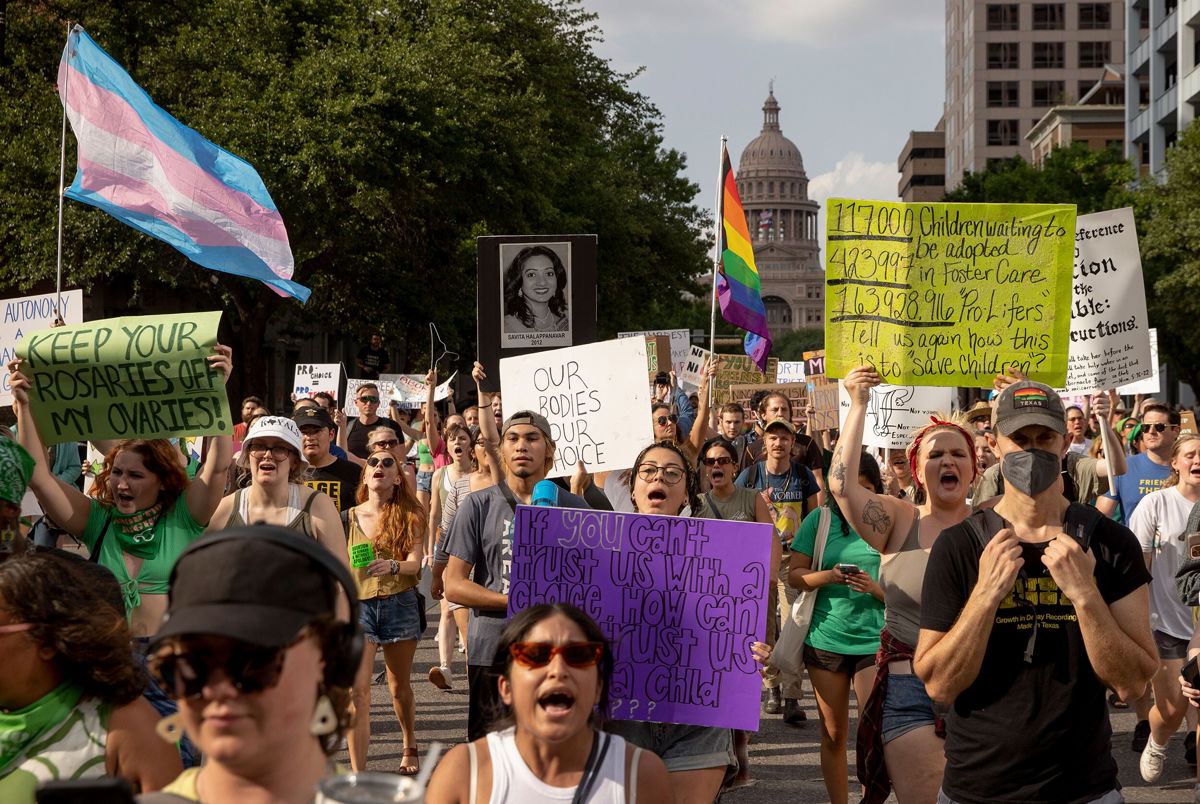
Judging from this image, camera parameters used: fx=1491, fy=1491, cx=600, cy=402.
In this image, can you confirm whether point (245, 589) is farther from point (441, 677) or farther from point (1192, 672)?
point (441, 677)

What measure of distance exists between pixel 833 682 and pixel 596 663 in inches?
121

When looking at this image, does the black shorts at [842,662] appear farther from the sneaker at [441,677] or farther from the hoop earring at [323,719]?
the hoop earring at [323,719]

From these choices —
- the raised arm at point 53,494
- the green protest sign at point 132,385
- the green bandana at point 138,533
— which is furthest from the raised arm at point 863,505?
the raised arm at point 53,494

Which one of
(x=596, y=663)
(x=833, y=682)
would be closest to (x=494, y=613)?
(x=833, y=682)

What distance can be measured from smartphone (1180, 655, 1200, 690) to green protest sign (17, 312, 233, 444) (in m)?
3.83

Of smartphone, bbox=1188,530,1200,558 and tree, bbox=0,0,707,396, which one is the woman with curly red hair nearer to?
smartphone, bbox=1188,530,1200,558

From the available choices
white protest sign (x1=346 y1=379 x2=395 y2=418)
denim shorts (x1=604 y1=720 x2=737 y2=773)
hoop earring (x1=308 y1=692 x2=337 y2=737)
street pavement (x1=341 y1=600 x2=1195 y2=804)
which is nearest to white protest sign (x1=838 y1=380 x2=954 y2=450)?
street pavement (x1=341 y1=600 x2=1195 y2=804)

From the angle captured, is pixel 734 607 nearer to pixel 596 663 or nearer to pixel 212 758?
pixel 596 663

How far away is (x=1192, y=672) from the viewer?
5777 mm

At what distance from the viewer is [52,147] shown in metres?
23.1

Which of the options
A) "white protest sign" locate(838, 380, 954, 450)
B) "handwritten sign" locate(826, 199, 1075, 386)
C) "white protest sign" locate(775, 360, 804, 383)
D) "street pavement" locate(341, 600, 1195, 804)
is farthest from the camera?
"white protest sign" locate(775, 360, 804, 383)

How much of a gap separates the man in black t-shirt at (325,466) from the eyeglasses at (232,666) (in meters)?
6.78

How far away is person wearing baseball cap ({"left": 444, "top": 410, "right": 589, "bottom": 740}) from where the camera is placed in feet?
18.6

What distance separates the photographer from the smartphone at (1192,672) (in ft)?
18.7
